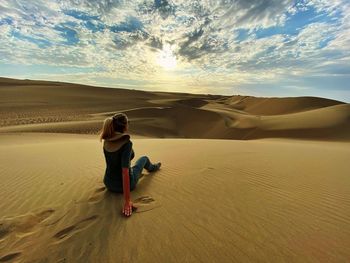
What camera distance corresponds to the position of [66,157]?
7.73 meters

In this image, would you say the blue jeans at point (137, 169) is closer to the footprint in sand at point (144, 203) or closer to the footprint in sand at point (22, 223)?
the footprint in sand at point (144, 203)

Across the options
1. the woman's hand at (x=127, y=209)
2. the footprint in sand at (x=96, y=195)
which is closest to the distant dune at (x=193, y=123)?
the footprint in sand at (x=96, y=195)

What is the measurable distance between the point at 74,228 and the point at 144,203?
3.39ft

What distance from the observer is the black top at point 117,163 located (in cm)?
385

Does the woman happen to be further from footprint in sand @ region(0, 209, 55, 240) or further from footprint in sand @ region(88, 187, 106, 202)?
footprint in sand @ region(0, 209, 55, 240)

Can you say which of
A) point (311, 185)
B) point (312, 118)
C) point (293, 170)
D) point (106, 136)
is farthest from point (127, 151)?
point (312, 118)

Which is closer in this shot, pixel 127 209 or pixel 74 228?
pixel 74 228

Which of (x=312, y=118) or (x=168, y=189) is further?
(x=312, y=118)

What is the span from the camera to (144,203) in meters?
3.99

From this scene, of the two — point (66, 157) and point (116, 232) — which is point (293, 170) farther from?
point (66, 157)

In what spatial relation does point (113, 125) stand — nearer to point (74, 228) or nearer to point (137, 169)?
point (137, 169)

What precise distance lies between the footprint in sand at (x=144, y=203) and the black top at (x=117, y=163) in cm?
36

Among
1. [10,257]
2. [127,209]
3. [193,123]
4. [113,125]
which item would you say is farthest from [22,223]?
[193,123]

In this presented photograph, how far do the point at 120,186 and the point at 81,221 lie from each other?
87 cm
